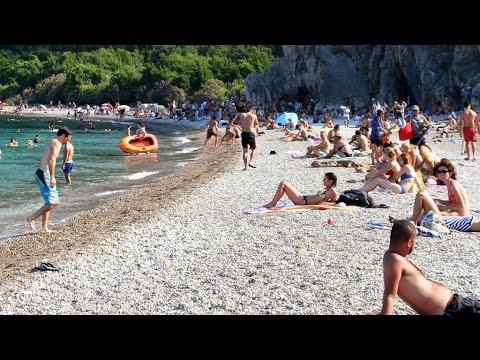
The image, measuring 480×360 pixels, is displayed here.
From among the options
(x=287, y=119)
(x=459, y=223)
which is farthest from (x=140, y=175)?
(x=287, y=119)

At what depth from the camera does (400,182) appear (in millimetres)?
10938

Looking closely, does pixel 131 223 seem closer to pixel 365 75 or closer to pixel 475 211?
pixel 475 211

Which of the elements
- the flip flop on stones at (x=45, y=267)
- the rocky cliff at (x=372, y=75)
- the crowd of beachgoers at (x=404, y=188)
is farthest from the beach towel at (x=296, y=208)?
the rocky cliff at (x=372, y=75)

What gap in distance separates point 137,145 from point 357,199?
56.0 ft

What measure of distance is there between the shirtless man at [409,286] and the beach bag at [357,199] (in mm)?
5268

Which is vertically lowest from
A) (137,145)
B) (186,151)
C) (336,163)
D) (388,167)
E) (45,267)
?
(186,151)

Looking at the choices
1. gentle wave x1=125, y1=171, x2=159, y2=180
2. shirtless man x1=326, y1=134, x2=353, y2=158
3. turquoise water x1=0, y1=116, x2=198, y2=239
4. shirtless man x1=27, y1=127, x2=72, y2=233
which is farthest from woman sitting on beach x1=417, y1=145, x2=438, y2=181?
gentle wave x1=125, y1=171, x2=159, y2=180

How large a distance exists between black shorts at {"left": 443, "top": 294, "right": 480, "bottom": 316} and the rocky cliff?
25985 mm

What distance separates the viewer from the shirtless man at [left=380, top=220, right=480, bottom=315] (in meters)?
4.34

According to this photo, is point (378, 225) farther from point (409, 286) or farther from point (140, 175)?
point (140, 175)

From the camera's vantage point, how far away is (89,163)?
23109 millimetres
